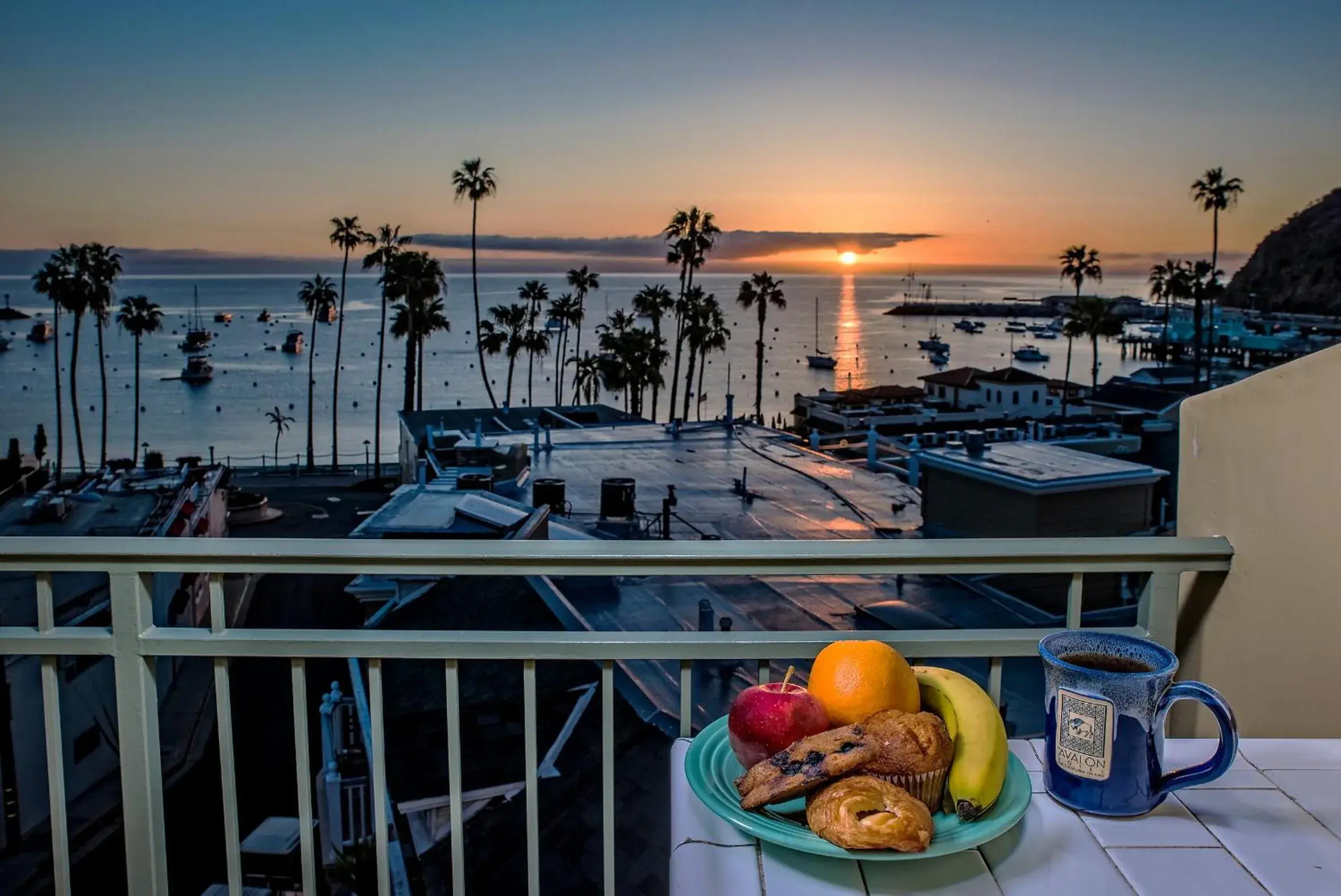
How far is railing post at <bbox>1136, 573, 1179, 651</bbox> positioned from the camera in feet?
7.66

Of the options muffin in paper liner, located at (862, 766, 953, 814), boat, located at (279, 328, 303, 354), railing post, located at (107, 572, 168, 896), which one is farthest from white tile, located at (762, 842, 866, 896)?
boat, located at (279, 328, 303, 354)

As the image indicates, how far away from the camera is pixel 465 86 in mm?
36938

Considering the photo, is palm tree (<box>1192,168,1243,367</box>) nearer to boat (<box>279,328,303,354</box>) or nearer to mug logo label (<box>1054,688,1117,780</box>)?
mug logo label (<box>1054,688,1117,780</box>)

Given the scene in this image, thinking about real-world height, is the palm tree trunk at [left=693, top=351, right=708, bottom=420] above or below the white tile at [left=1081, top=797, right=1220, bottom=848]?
below

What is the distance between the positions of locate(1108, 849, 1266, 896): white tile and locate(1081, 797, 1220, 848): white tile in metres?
0.02

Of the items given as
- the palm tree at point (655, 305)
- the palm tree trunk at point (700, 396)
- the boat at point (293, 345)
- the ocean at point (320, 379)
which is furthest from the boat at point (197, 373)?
the palm tree at point (655, 305)

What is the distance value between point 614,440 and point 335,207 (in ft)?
242

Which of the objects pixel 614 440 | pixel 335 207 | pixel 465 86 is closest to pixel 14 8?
pixel 614 440

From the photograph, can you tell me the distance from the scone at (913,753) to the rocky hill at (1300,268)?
84031 mm

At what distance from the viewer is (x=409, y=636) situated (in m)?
2.09

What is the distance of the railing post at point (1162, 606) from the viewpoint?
233 cm

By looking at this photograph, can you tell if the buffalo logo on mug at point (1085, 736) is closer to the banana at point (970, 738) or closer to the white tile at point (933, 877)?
the banana at point (970, 738)

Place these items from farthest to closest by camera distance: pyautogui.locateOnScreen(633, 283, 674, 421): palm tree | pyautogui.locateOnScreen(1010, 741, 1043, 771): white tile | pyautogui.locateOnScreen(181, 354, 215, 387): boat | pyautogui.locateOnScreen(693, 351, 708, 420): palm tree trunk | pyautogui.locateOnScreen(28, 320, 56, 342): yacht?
pyautogui.locateOnScreen(28, 320, 56, 342): yacht, pyautogui.locateOnScreen(181, 354, 215, 387): boat, pyautogui.locateOnScreen(693, 351, 708, 420): palm tree trunk, pyautogui.locateOnScreen(633, 283, 674, 421): palm tree, pyautogui.locateOnScreen(1010, 741, 1043, 771): white tile

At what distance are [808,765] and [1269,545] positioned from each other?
1.46m
